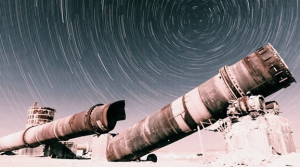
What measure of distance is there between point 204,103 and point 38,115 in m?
25.4

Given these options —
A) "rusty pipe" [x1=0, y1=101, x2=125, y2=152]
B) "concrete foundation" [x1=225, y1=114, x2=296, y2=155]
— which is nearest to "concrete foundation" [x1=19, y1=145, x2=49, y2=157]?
"rusty pipe" [x1=0, y1=101, x2=125, y2=152]

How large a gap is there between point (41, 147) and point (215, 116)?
61.9 ft

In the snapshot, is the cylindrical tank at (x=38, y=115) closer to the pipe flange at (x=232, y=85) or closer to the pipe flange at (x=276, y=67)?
the pipe flange at (x=232, y=85)

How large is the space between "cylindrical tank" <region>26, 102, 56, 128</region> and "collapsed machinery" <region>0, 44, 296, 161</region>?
1050cm

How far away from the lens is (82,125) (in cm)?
1522

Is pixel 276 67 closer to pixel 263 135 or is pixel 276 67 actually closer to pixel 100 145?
pixel 263 135

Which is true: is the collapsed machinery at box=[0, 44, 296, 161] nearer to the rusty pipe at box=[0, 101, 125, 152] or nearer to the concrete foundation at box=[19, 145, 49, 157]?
the rusty pipe at box=[0, 101, 125, 152]

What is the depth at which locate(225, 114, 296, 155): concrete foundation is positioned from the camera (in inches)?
352

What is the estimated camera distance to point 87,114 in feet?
49.9

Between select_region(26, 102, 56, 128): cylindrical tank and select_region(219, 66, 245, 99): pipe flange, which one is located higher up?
select_region(26, 102, 56, 128): cylindrical tank

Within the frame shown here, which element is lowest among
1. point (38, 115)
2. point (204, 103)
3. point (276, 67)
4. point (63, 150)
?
point (63, 150)

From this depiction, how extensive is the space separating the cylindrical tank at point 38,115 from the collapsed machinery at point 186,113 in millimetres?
10501

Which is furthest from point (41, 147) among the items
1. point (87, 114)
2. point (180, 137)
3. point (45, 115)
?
point (180, 137)

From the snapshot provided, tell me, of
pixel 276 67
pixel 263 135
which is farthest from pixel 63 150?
pixel 276 67
